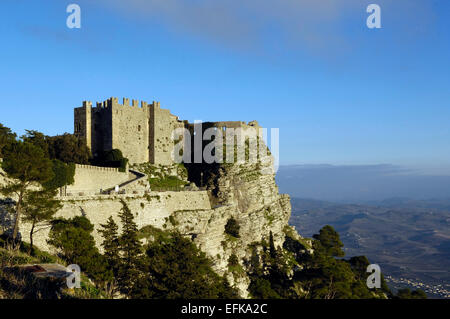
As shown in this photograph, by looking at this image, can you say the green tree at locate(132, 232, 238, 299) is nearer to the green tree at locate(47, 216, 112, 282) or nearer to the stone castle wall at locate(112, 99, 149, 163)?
the green tree at locate(47, 216, 112, 282)

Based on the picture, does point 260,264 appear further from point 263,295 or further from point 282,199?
point 282,199

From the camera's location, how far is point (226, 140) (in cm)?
6166

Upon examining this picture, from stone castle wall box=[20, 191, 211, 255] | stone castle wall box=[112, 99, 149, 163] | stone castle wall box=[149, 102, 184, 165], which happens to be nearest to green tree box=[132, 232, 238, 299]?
stone castle wall box=[20, 191, 211, 255]

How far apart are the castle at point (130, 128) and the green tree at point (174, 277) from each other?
23.6m

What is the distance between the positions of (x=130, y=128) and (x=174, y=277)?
32.6 m

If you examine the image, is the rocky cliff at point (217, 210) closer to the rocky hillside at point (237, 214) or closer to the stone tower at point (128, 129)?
the rocky hillside at point (237, 214)

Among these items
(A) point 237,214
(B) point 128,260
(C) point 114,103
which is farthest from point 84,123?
(B) point 128,260

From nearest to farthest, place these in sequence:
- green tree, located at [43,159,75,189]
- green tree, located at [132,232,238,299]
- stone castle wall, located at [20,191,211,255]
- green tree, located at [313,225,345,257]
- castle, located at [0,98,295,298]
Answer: green tree, located at [132,232,238,299] < stone castle wall, located at [20,191,211,255] < green tree, located at [43,159,75,189] < castle, located at [0,98,295,298] < green tree, located at [313,225,345,257]

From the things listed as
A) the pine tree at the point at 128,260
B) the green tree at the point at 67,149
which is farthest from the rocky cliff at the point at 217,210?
the green tree at the point at 67,149

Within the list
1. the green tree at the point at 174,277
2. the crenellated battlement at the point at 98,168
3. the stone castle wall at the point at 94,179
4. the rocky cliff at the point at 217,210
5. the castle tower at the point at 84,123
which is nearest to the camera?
the green tree at the point at 174,277

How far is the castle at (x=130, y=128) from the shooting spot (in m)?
57.3

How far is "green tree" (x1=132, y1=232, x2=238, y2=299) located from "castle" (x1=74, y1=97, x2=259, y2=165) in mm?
23570

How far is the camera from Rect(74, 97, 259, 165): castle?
2258 inches

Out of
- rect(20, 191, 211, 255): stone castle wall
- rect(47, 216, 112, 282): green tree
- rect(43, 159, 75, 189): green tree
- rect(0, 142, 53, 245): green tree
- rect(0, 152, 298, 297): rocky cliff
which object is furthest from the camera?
rect(0, 152, 298, 297): rocky cliff
